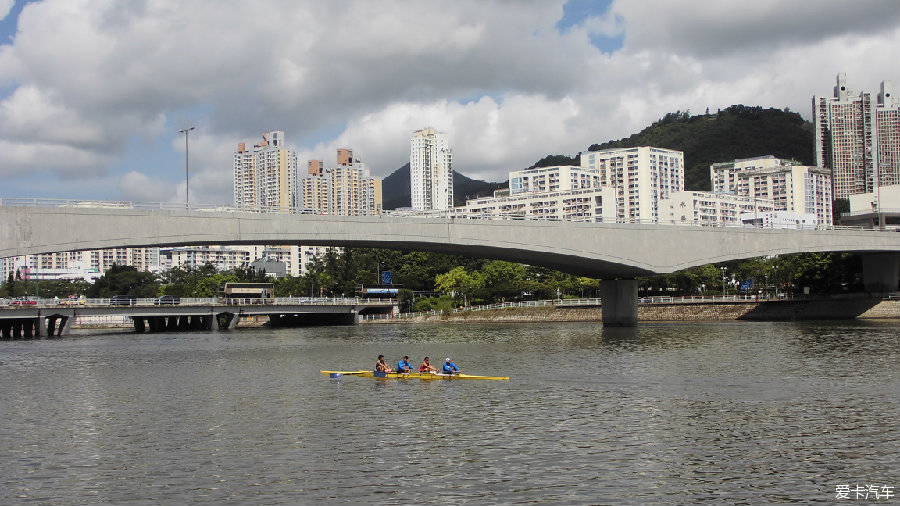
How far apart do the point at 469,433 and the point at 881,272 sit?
263ft

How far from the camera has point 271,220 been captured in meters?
54.6

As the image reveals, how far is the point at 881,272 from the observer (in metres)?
90.8

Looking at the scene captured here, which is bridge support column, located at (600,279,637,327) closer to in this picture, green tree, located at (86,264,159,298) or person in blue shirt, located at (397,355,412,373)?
person in blue shirt, located at (397,355,412,373)

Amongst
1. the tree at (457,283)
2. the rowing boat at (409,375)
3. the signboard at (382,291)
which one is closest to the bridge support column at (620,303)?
the rowing boat at (409,375)

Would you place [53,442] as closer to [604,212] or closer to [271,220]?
[271,220]

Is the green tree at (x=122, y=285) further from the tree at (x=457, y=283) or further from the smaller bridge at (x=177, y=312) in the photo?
the tree at (x=457, y=283)

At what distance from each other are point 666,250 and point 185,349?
1482 inches

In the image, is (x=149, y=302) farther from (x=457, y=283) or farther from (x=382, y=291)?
(x=457, y=283)

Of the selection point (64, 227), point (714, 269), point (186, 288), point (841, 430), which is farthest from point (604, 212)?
point (841, 430)

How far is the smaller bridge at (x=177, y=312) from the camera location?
91812 mm

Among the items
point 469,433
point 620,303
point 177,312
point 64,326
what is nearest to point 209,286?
point 177,312

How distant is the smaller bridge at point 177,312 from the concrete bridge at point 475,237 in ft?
146

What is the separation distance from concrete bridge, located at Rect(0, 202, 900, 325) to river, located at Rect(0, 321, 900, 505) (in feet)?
27.5

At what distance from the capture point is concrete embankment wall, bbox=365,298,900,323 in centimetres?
8969
